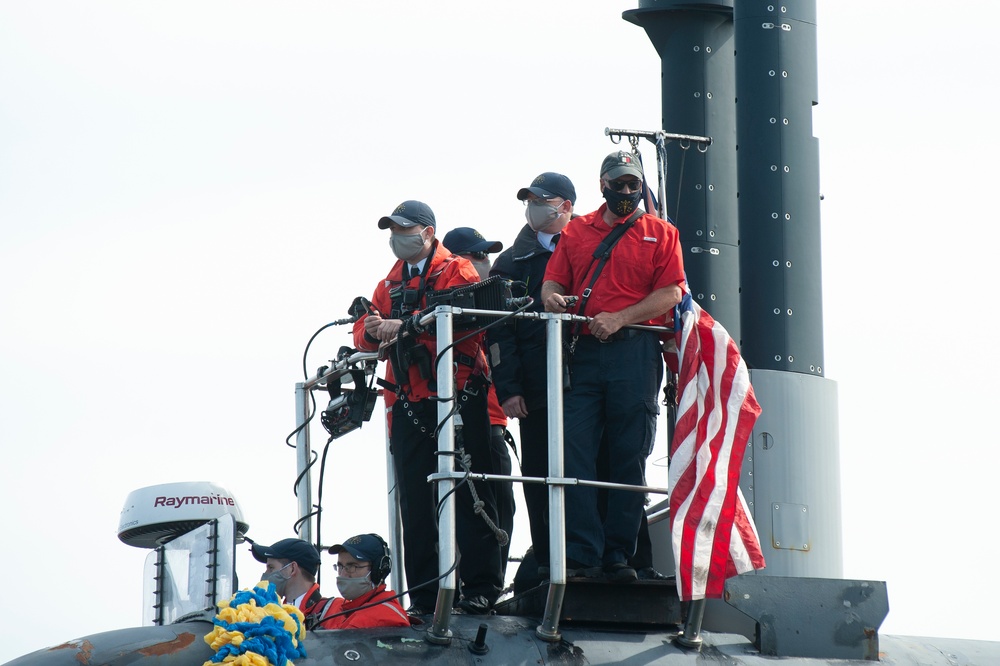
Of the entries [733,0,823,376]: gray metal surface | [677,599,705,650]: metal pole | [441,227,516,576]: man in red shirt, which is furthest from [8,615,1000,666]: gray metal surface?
[733,0,823,376]: gray metal surface

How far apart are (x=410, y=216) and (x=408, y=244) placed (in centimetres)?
18

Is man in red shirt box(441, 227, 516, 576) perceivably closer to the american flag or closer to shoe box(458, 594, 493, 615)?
shoe box(458, 594, 493, 615)

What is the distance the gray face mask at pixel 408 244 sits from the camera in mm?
9977

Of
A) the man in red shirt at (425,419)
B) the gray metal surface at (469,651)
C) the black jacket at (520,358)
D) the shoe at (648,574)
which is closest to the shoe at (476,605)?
the man in red shirt at (425,419)

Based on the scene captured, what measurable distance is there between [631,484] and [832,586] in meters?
1.30

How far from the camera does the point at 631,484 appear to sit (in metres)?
9.06

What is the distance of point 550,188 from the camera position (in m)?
10.3

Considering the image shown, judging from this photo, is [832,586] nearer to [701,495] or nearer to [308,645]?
[701,495]

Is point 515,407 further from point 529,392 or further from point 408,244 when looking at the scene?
point 408,244

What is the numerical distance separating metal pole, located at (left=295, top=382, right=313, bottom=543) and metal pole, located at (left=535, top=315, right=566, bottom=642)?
242 cm

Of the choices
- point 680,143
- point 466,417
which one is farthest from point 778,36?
point 466,417

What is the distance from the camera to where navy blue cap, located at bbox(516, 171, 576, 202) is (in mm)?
10266

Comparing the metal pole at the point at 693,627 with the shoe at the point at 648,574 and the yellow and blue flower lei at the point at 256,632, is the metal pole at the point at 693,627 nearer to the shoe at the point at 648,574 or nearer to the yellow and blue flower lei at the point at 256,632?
the shoe at the point at 648,574

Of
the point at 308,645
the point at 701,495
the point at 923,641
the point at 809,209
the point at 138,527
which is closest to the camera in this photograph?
the point at 308,645
